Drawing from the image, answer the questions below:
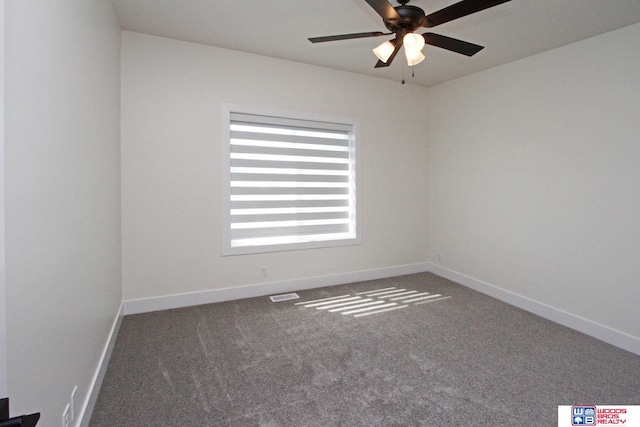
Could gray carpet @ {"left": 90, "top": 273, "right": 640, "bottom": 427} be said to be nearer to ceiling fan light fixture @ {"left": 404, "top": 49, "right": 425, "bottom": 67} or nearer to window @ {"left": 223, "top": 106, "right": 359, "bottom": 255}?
window @ {"left": 223, "top": 106, "right": 359, "bottom": 255}

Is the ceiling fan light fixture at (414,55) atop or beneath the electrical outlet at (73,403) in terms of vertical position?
atop

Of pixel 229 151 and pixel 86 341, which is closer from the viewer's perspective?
pixel 86 341

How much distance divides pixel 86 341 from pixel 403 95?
433 cm

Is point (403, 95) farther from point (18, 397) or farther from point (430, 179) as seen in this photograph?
point (18, 397)

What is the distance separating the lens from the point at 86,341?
5.89ft

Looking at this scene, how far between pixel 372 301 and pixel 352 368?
1345mm

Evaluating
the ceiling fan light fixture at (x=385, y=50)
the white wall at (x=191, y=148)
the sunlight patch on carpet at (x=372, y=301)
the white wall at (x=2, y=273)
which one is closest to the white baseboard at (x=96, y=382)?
the white wall at (x=191, y=148)

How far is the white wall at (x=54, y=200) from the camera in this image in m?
1.03

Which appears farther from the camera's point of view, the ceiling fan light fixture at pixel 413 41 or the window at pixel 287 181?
the window at pixel 287 181

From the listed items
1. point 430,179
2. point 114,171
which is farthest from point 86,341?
point 430,179

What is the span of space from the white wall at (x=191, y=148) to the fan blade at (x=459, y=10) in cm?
194

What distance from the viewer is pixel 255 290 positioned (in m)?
3.65

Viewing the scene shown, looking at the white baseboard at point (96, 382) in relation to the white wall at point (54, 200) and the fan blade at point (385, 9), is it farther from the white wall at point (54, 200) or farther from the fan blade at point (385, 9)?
the fan blade at point (385, 9)

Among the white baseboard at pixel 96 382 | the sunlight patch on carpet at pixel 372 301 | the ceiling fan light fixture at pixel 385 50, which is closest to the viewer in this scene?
the white baseboard at pixel 96 382
